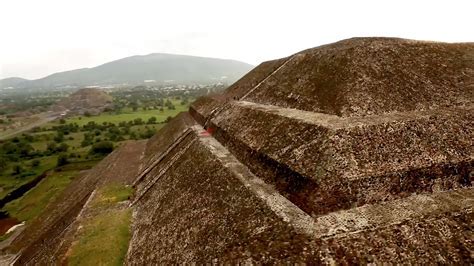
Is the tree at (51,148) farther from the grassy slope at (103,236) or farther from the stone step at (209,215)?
the stone step at (209,215)

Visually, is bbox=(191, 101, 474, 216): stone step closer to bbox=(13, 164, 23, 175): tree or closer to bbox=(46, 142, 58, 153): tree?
bbox=(13, 164, 23, 175): tree

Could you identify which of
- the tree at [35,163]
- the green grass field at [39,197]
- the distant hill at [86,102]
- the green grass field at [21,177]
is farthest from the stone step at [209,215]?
the distant hill at [86,102]

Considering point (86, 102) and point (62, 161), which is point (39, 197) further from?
point (86, 102)

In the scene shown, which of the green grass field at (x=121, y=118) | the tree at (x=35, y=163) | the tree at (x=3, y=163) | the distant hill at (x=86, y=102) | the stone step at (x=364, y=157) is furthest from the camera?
the distant hill at (x=86, y=102)

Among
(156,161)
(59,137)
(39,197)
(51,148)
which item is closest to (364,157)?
(156,161)

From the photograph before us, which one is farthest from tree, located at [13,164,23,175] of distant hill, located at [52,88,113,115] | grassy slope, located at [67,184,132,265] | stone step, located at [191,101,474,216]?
distant hill, located at [52,88,113,115]

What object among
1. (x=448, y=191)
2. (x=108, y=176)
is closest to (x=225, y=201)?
(x=448, y=191)
